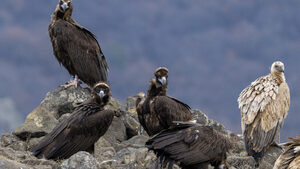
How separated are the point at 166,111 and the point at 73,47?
3.73 m

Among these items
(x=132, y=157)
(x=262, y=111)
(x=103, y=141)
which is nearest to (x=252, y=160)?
(x=262, y=111)

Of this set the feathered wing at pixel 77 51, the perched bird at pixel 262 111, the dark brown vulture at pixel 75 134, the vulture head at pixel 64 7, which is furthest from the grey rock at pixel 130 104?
the dark brown vulture at pixel 75 134

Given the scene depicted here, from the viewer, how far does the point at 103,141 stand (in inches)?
520

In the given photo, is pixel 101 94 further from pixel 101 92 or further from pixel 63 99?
pixel 63 99

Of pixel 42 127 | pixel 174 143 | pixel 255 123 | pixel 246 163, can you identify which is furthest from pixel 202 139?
pixel 42 127

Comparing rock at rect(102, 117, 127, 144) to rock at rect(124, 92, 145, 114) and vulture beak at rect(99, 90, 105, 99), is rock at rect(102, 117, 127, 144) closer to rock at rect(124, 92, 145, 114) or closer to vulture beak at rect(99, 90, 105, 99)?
rock at rect(124, 92, 145, 114)

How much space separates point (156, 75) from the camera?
11914mm

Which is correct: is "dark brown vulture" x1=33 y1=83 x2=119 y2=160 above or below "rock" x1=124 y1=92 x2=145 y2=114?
below

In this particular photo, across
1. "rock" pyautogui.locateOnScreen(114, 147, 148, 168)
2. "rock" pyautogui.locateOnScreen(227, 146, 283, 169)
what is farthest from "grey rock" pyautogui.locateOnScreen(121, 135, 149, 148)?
"rock" pyautogui.locateOnScreen(227, 146, 283, 169)

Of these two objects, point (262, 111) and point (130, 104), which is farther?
point (130, 104)

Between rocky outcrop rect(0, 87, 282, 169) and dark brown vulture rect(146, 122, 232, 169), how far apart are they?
2.60 ft

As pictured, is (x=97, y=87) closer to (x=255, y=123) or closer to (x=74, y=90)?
(x=74, y=90)

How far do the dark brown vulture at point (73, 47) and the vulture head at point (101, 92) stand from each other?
3.06 meters

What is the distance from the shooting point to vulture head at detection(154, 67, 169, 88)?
11766 millimetres
